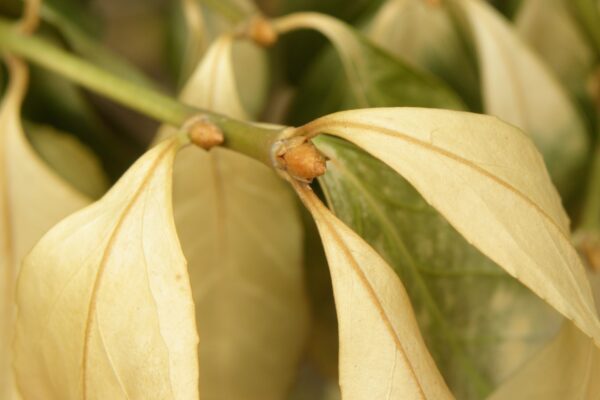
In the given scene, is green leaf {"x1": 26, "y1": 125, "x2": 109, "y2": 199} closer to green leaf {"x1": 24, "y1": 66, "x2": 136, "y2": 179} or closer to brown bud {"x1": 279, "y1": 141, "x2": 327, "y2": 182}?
green leaf {"x1": 24, "y1": 66, "x2": 136, "y2": 179}

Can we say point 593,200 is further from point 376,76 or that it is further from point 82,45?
point 82,45

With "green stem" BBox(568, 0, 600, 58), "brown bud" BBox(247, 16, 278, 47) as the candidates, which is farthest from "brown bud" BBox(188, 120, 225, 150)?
"green stem" BBox(568, 0, 600, 58)

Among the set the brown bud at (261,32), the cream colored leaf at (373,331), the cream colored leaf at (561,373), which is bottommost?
the cream colored leaf at (561,373)

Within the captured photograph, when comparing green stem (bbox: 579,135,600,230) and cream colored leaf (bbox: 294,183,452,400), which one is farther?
green stem (bbox: 579,135,600,230)

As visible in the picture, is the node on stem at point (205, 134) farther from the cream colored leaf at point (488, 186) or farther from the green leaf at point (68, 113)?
the green leaf at point (68, 113)

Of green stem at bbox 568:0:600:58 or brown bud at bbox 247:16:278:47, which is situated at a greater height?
brown bud at bbox 247:16:278:47

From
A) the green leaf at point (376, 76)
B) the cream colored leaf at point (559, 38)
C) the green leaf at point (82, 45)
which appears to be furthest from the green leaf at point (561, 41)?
the green leaf at point (82, 45)

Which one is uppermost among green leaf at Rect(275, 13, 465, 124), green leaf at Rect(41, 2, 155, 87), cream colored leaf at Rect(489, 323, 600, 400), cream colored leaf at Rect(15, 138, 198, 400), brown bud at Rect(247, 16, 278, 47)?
green leaf at Rect(41, 2, 155, 87)

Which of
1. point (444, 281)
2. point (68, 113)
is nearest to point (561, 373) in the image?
point (444, 281)
